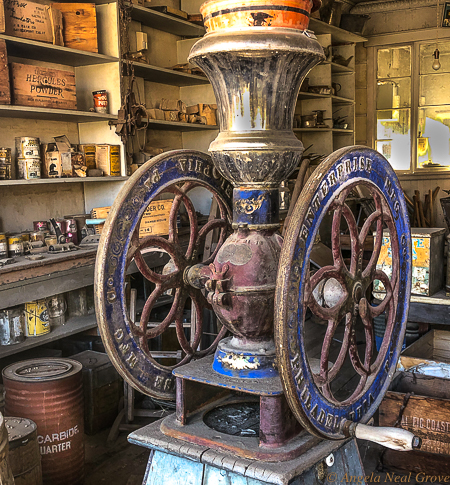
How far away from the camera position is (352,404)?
117cm

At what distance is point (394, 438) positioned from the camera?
1066mm

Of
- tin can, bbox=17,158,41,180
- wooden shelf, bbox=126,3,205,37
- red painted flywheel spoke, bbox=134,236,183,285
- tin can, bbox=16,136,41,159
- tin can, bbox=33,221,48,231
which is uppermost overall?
wooden shelf, bbox=126,3,205,37

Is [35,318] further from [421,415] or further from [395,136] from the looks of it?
[395,136]

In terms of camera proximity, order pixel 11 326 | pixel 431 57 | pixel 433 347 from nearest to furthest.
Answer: pixel 11 326
pixel 433 347
pixel 431 57

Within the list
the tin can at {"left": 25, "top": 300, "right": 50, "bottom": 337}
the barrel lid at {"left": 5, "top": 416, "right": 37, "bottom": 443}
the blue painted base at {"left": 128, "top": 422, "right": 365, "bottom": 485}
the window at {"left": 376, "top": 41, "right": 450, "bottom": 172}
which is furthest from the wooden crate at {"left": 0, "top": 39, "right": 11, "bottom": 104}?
the window at {"left": 376, "top": 41, "right": 450, "bottom": 172}

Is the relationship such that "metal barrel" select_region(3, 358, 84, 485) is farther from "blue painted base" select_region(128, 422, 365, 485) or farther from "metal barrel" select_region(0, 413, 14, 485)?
"blue painted base" select_region(128, 422, 365, 485)

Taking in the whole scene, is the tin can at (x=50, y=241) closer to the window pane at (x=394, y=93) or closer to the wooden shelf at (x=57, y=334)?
the wooden shelf at (x=57, y=334)

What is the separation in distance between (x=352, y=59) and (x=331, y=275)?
5856mm

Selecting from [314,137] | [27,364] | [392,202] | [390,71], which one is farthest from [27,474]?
[390,71]

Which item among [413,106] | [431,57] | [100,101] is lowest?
[100,101]

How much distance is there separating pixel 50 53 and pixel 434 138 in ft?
15.6

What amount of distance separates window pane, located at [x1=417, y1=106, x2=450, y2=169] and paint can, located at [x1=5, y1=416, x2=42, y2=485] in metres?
5.67

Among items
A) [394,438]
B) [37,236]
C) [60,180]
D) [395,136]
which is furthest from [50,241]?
[395,136]

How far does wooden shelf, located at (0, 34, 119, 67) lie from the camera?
9.33 ft
